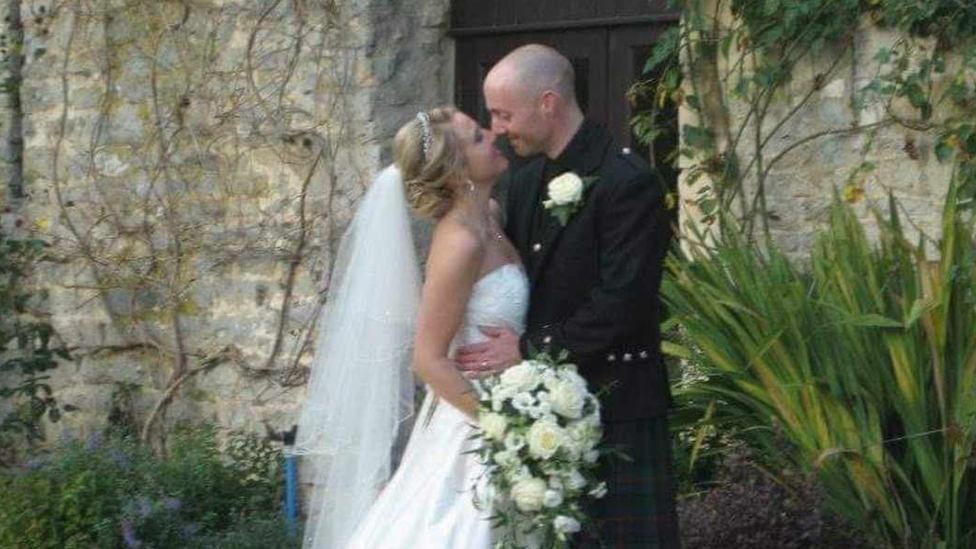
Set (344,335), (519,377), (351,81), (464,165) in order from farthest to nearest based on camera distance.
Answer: (351,81) < (344,335) < (464,165) < (519,377)

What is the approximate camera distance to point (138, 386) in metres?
8.07

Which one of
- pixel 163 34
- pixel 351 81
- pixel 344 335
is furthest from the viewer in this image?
pixel 163 34

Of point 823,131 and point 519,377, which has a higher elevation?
point 823,131

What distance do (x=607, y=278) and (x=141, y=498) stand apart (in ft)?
9.48

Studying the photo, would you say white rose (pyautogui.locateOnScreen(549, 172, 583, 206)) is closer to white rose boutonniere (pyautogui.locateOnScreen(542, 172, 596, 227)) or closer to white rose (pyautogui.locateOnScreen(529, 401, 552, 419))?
white rose boutonniere (pyautogui.locateOnScreen(542, 172, 596, 227))

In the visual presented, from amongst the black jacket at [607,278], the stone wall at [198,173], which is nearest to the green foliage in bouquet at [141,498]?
the stone wall at [198,173]

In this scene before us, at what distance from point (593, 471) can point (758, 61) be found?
2578 millimetres

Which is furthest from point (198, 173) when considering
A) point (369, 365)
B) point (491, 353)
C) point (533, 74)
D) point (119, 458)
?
point (533, 74)

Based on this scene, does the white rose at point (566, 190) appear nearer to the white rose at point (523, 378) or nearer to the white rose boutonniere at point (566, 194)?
the white rose boutonniere at point (566, 194)

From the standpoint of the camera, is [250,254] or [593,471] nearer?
[593,471]

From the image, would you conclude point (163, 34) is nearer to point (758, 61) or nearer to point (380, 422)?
point (758, 61)

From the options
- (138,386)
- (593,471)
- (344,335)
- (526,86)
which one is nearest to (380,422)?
(344,335)

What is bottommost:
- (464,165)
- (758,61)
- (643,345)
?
(643,345)

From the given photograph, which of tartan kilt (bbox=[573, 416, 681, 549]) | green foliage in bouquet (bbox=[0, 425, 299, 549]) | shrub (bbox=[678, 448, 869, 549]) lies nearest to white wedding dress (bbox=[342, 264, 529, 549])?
tartan kilt (bbox=[573, 416, 681, 549])
